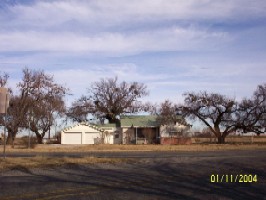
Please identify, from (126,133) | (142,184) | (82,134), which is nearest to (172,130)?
(126,133)

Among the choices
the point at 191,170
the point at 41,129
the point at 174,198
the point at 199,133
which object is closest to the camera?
the point at 174,198

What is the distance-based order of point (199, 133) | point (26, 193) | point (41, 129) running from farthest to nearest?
point (199, 133) → point (41, 129) → point (26, 193)

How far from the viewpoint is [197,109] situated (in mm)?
60812

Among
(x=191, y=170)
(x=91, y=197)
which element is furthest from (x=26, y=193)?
(x=191, y=170)

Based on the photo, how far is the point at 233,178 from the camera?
43.1ft

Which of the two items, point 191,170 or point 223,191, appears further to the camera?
point 191,170

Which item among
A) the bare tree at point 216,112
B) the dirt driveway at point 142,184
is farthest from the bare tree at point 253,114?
the dirt driveway at point 142,184

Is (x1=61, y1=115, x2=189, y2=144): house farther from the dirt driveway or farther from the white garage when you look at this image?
the dirt driveway

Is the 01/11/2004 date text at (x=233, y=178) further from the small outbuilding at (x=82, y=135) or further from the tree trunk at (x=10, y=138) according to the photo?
the small outbuilding at (x=82, y=135)

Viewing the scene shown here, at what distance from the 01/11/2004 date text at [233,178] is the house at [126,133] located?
1891 inches

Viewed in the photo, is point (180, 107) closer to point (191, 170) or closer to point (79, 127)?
point (79, 127)

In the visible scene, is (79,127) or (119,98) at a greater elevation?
(119,98)

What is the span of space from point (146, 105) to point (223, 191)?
2561 inches

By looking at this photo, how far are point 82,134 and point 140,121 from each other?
404 inches
